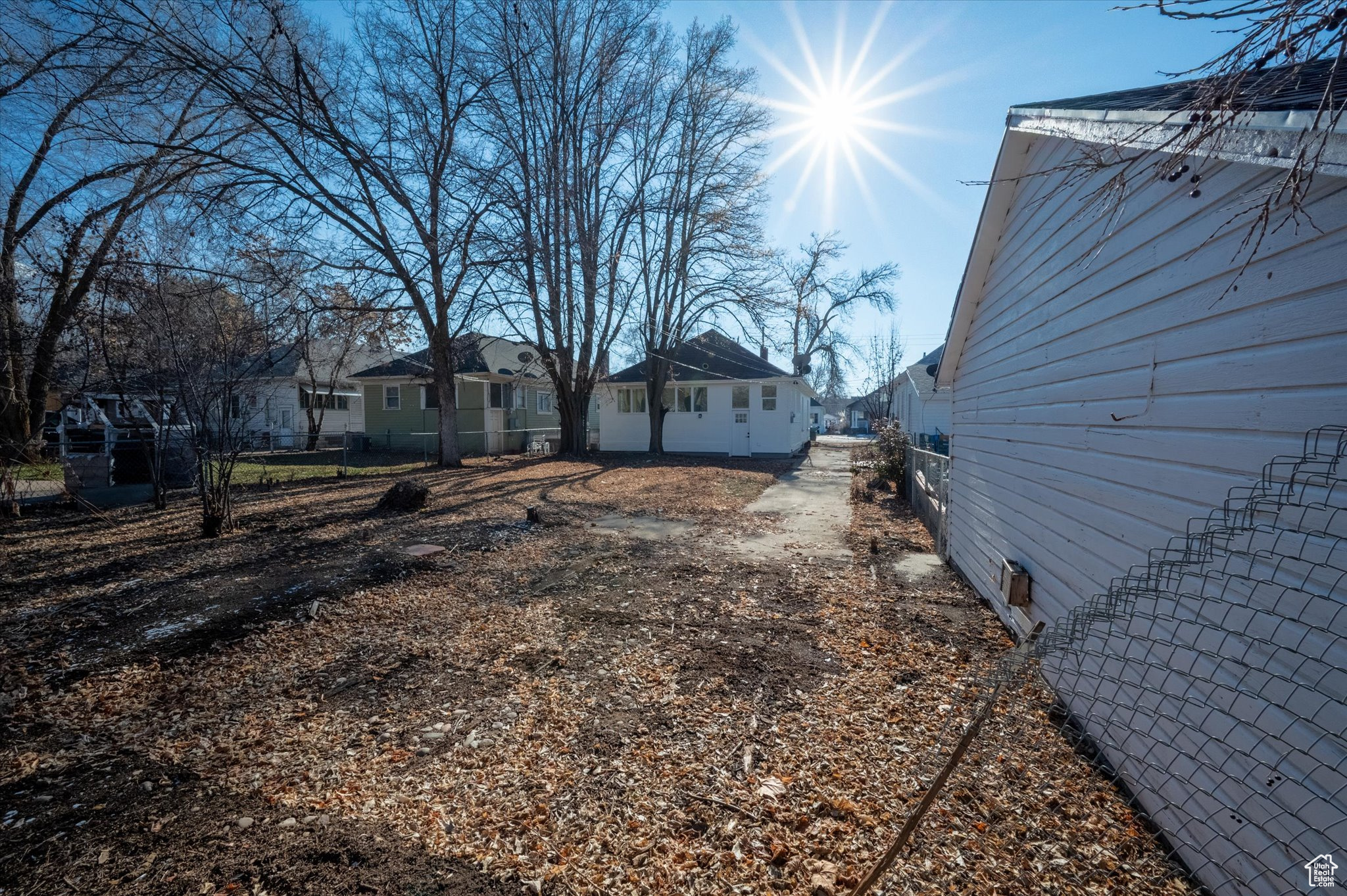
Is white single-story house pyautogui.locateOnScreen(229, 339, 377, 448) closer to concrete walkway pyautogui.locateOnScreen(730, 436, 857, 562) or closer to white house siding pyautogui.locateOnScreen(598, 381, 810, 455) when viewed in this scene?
white house siding pyautogui.locateOnScreen(598, 381, 810, 455)

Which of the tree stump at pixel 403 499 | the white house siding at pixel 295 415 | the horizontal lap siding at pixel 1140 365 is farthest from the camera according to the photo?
the white house siding at pixel 295 415

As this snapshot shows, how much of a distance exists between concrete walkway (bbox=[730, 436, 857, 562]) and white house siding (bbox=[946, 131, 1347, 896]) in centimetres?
308

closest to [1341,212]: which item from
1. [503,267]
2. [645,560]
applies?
[645,560]

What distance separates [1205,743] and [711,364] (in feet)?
67.6

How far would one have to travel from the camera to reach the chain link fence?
1.64 m

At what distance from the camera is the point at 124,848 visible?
2.09 meters

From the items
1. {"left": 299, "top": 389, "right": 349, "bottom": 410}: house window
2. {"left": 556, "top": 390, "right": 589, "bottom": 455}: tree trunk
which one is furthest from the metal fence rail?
{"left": 299, "top": 389, "right": 349, "bottom": 410}: house window

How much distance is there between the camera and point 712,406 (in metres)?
21.4

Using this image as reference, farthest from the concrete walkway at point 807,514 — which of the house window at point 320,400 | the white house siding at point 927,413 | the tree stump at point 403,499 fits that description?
the house window at point 320,400

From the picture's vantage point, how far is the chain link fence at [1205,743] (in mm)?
1638

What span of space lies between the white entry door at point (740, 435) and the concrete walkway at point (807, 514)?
11.9 ft

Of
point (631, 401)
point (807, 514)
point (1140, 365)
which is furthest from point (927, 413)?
point (1140, 365)

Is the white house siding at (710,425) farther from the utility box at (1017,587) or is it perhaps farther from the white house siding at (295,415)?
the utility box at (1017,587)

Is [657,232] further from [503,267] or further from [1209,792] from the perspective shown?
[1209,792]
